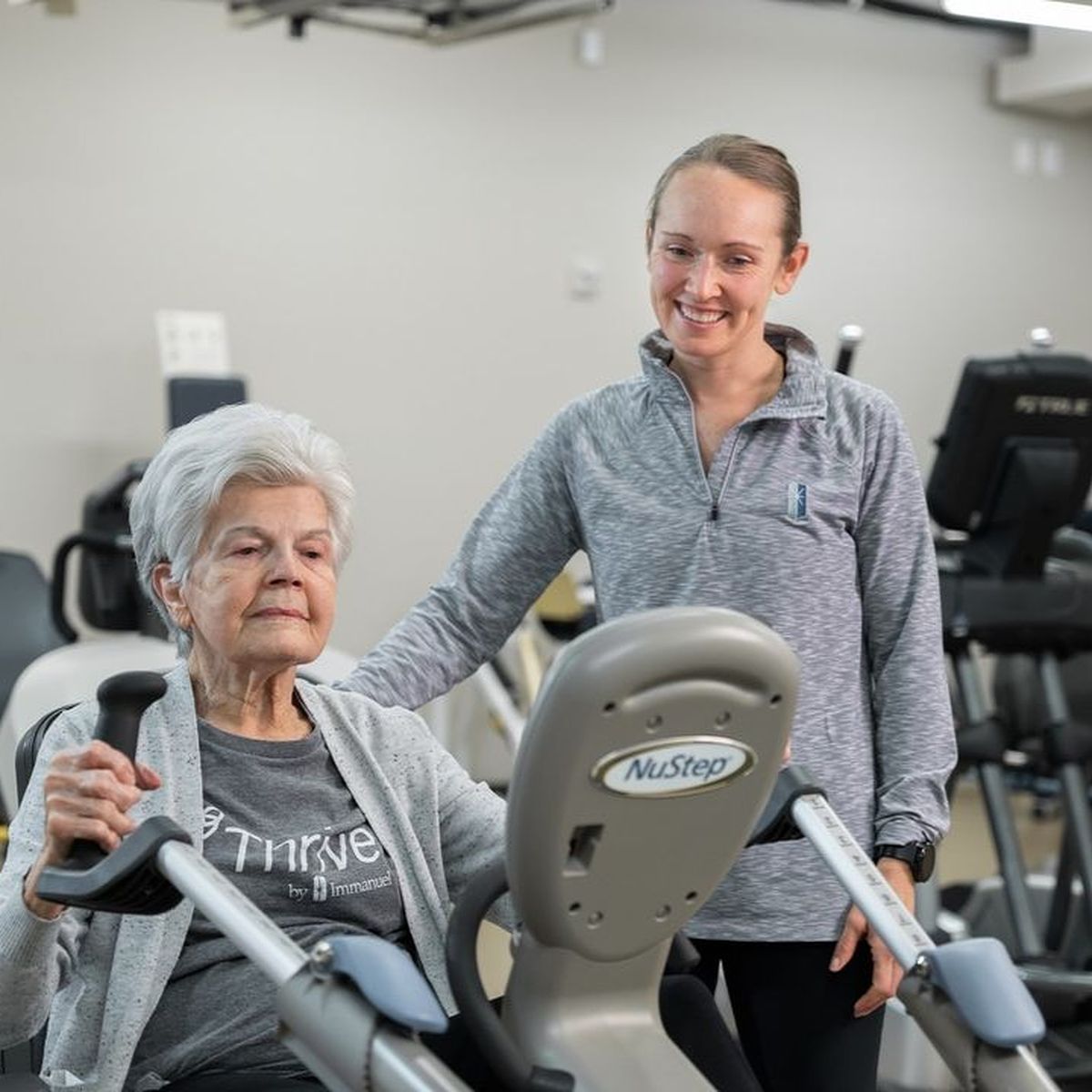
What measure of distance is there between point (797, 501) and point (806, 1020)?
0.55 m

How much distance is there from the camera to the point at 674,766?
141 centimetres

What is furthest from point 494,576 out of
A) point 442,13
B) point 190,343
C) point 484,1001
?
point 190,343

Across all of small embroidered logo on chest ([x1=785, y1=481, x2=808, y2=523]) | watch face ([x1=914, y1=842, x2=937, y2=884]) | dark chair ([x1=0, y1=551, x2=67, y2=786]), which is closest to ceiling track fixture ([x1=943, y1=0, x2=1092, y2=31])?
small embroidered logo on chest ([x1=785, y1=481, x2=808, y2=523])

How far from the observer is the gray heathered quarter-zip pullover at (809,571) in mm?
2012

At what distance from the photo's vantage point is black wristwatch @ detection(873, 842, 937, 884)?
1.98 m

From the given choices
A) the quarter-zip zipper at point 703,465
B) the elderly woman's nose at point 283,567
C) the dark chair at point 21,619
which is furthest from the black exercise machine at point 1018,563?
the elderly woman's nose at point 283,567

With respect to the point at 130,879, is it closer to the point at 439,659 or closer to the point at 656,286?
the point at 439,659

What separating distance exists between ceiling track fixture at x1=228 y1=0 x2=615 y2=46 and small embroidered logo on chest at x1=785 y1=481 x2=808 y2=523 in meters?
2.78

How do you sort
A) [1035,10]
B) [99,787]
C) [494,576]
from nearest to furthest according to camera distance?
1. [99,787]
2. [494,576]
3. [1035,10]

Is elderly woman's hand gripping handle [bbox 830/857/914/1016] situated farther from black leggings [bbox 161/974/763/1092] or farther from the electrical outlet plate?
the electrical outlet plate

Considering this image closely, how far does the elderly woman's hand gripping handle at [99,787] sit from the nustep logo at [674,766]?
45 cm

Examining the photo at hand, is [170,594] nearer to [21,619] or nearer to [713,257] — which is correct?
[713,257]

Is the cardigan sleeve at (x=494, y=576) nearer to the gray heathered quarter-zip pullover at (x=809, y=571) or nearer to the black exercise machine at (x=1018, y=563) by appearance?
the gray heathered quarter-zip pullover at (x=809, y=571)

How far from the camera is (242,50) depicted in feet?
18.5
